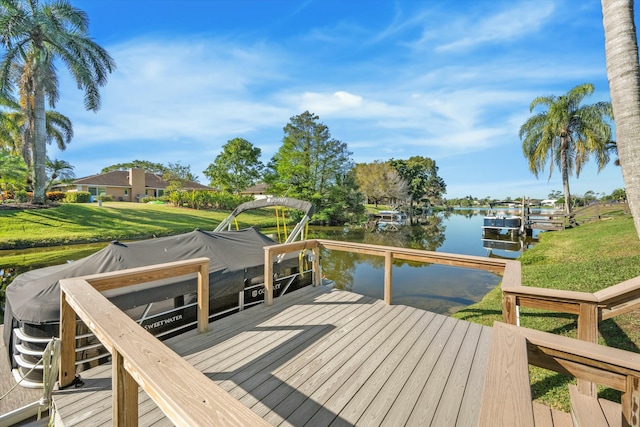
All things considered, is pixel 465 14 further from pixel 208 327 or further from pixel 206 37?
pixel 208 327

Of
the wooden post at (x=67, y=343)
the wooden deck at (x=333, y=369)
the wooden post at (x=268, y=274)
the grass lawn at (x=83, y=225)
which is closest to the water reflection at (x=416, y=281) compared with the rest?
the wooden deck at (x=333, y=369)

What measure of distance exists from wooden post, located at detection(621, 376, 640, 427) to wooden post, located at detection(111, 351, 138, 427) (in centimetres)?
195

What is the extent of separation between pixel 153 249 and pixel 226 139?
117ft

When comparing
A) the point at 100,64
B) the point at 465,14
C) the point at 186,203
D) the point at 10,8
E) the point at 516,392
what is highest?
the point at 10,8

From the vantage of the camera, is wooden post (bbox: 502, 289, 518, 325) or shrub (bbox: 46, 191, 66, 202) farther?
shrub (bbox: 46, 191, 66, 202)

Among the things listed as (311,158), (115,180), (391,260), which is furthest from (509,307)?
(115,180)

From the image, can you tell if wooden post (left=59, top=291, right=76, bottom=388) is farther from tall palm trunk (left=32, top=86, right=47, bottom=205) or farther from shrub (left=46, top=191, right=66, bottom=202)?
shrub (left=46, top=191, right=66, bottom=202)

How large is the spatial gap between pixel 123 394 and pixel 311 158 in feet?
84.6

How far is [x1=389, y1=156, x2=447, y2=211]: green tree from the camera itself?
163 feet

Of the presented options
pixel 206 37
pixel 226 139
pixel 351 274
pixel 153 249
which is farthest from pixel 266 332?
pixel 226 139

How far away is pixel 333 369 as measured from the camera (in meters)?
2.46

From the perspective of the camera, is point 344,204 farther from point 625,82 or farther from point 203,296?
point 625,82

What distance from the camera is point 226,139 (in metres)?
36.6

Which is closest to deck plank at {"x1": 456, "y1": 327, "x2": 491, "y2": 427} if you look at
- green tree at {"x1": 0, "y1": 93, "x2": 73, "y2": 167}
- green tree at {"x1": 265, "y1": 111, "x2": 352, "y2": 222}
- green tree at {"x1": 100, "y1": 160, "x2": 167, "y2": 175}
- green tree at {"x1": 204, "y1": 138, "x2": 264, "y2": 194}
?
green tree at {"x1": 265, "y1": 111, "x2": 352, "y2": 222}
